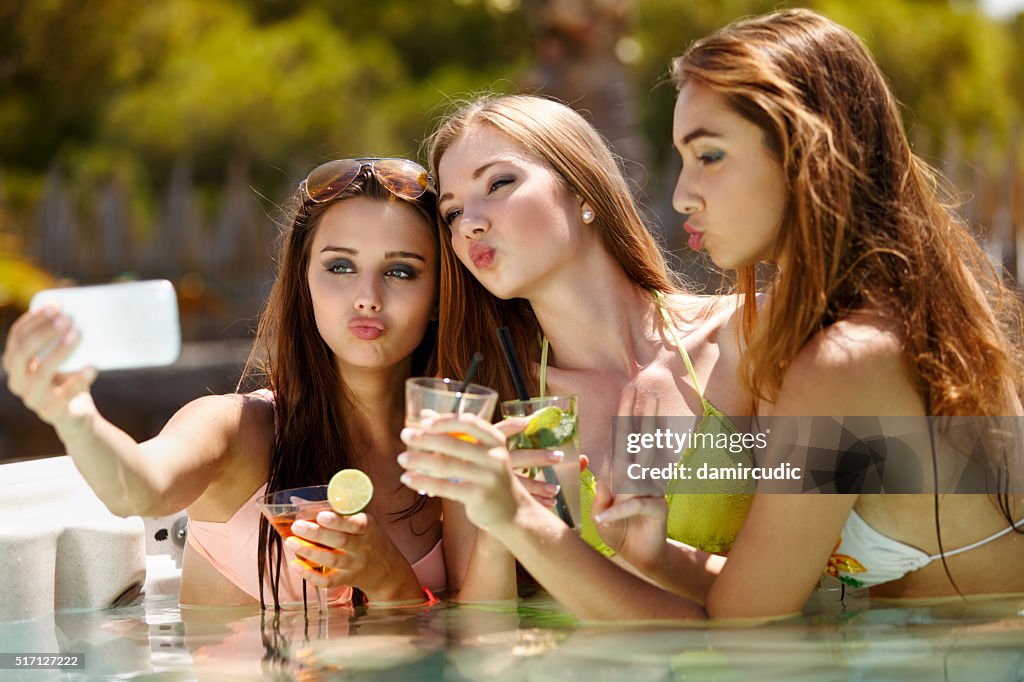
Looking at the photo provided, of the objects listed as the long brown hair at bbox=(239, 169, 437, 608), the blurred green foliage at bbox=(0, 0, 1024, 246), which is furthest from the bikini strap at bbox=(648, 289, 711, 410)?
the blurred green foliage at bbox=(0, 0, 1024, 246)

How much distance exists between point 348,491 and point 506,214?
3.29 feet

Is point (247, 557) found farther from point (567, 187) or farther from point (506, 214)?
point (567, 187)

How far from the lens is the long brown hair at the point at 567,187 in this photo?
402 centimetres

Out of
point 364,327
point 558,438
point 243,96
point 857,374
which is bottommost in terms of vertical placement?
point 558,438

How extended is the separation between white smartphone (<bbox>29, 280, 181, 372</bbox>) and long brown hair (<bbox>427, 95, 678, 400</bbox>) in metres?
1.29

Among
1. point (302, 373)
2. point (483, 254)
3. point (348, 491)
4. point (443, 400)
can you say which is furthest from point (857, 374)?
point (302, 373)

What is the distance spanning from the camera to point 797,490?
3.12 metres

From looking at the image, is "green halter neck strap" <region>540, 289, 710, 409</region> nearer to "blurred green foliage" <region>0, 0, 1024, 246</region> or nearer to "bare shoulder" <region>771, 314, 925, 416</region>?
"bare shoulder" <region>771, 314, 925, 416</region>

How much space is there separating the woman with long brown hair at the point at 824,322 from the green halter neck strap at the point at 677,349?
559mm

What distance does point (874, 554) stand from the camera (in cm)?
335

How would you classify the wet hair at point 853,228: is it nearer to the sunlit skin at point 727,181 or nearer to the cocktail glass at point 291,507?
the sunlit skin at point 727,181

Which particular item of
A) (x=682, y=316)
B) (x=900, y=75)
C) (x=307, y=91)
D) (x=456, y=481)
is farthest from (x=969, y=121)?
(x=456, y=481)

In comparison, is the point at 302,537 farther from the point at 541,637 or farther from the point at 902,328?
the point at 902,328

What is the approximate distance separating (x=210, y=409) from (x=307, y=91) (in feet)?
63.3
